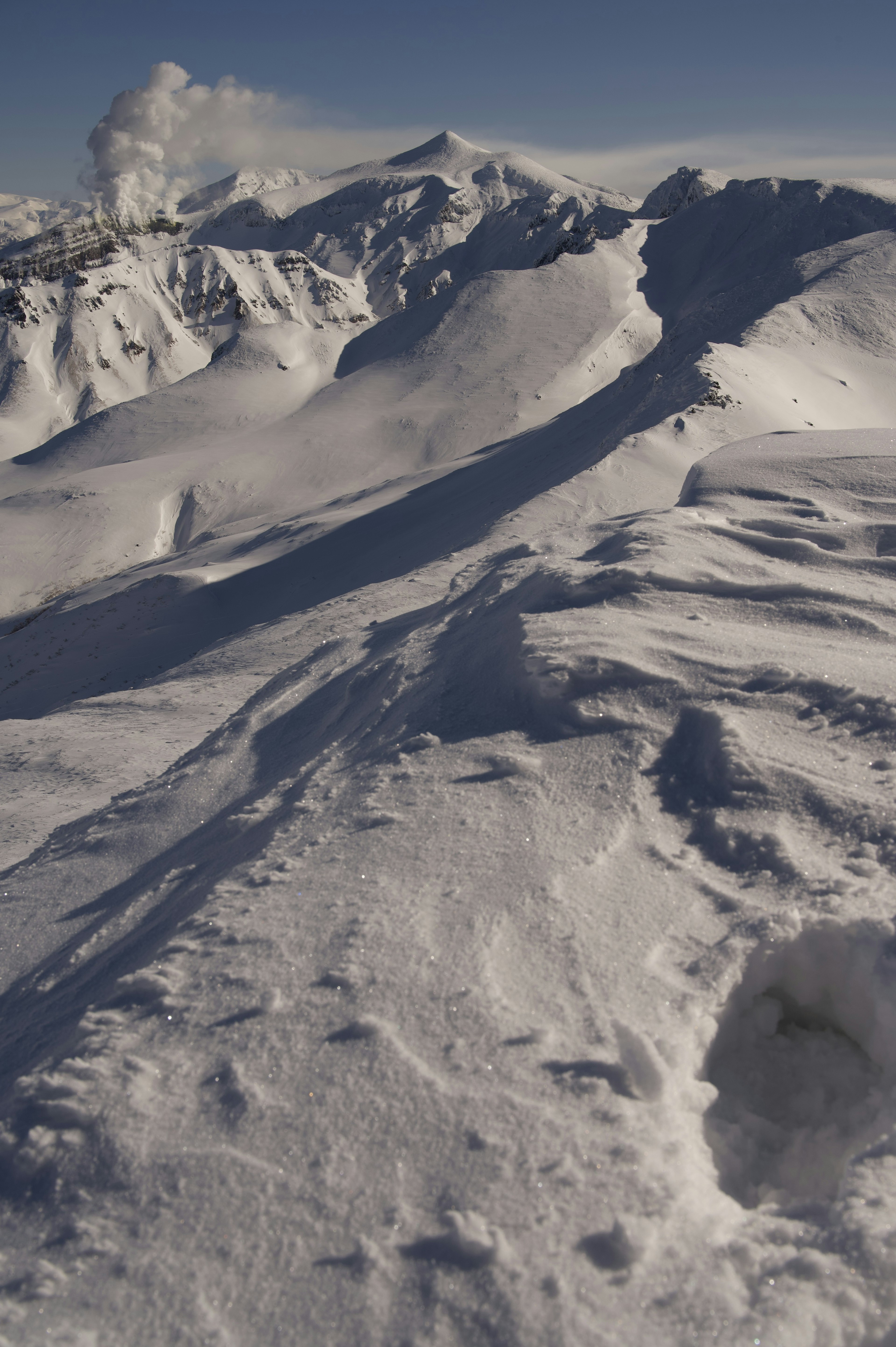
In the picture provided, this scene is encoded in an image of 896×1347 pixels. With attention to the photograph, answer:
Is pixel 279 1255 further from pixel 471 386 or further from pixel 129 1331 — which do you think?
pixel 471 386

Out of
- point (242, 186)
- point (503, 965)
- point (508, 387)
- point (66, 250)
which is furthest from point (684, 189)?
point (242, 186)

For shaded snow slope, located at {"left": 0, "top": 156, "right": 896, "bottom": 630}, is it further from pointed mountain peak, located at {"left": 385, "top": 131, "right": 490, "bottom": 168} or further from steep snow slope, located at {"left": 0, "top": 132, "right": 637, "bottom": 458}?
pointed mountain peak, located at {"left": 385, "top": 131, "right": 490, "bottom": 168}

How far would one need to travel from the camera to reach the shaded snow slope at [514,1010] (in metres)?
1.71

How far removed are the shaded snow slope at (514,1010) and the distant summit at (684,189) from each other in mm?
54049

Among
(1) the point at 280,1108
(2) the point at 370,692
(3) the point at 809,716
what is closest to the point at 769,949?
(3) the point at 809,716

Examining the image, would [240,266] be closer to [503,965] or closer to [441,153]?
[441,153]

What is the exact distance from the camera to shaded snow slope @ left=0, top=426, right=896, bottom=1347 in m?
1.71

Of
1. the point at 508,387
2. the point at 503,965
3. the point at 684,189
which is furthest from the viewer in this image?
the point at 684,189

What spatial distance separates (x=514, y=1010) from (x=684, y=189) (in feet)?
195

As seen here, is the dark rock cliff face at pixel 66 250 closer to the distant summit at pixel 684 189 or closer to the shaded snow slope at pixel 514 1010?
the distant summit at pixel 684 189

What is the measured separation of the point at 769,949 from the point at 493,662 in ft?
7.00

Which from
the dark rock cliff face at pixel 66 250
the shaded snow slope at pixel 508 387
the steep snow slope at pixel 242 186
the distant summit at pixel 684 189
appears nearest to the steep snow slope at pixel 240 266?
the dark rock cliff face at pixel 66 250

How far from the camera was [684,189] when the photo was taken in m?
48.7

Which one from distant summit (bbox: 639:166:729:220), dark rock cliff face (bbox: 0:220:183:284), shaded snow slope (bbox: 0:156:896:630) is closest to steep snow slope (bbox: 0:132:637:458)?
dark rock cliff face (bbox: 0:220:183:284)
